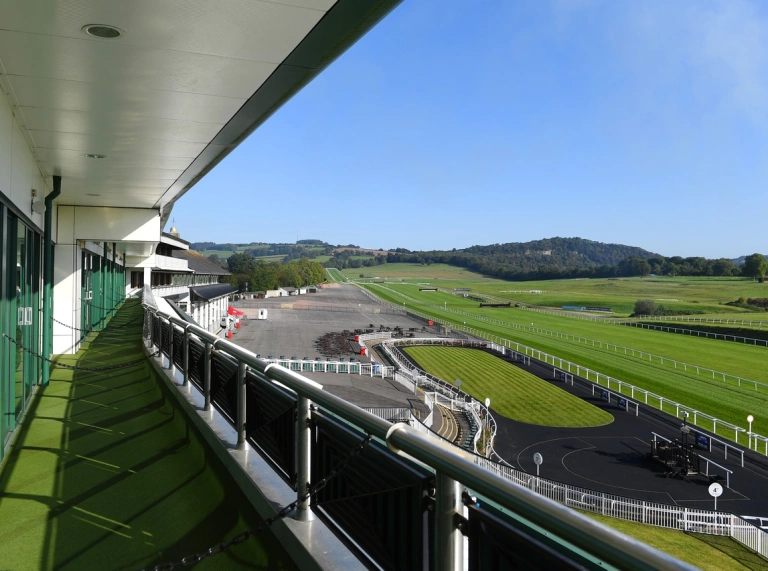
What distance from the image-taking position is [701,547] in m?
15.8

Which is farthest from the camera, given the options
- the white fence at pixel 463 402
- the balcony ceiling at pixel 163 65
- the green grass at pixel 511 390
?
the green grass at pixel 511 390

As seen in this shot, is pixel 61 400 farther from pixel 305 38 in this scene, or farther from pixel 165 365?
pixel 305 38

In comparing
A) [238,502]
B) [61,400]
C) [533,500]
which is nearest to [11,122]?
[61,400]

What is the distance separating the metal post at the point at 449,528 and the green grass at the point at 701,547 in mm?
15138

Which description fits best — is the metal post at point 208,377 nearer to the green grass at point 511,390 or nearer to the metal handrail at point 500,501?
the metal handrail at point 500,501

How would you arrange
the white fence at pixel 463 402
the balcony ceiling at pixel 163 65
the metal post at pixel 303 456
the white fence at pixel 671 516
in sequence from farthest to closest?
the white fence at pixel 463 402 < the white fence at pixel 671 516 < the balcony ceiling at pixel 163 65 < the metal post at pixel 303 456

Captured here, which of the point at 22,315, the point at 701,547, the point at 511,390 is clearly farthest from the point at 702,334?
Answer: the point at 22,315

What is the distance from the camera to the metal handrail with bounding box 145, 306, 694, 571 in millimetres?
1140

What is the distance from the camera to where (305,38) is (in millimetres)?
3350

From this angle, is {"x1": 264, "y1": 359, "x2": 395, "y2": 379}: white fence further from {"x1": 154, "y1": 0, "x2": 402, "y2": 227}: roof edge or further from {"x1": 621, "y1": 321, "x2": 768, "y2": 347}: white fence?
{"x1": 621, "y1": 321, "x2": 768, "y2": 347}: white fence

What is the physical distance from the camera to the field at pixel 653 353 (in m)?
40.2

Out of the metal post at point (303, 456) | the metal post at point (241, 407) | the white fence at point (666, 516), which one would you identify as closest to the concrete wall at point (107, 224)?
the white fence at point (666, 516)

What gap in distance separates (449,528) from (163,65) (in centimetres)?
360

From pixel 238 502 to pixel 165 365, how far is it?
4.90 meters
